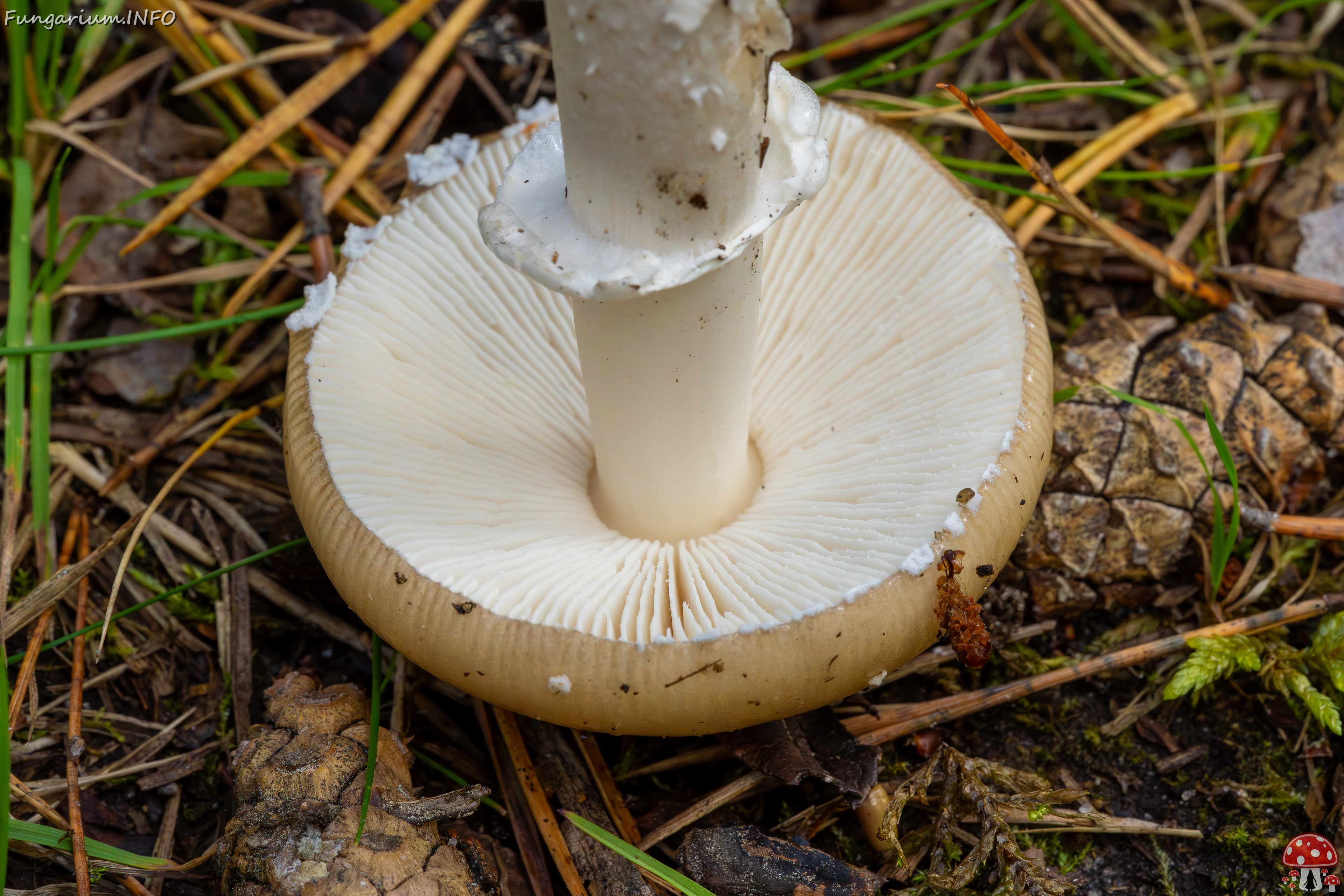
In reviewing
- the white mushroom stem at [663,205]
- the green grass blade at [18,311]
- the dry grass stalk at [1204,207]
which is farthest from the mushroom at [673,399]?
the dry grass stalk at [1204,207]

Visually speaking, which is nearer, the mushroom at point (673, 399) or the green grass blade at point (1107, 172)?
the mushroom at point (673, 399)

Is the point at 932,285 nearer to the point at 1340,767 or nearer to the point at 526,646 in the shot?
the point at 526,646

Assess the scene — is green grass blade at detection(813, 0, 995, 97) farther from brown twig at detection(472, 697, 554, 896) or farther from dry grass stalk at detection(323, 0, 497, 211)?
brown twig at detection(472, 697, 554, 896)

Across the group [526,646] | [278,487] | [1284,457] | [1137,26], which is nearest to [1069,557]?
[1284,457]

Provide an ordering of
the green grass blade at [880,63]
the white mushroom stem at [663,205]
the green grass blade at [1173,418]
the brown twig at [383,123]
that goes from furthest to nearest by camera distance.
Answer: the brown twig at [383,123] → the green grass blade at [880,63] → the green grass blade at [1173,418] → the white mushroom stem at [663,205]

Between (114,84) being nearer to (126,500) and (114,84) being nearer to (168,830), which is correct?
(126,500)

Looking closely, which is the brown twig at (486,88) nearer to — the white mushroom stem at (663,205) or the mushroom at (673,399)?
the mushroom at (673,399)
